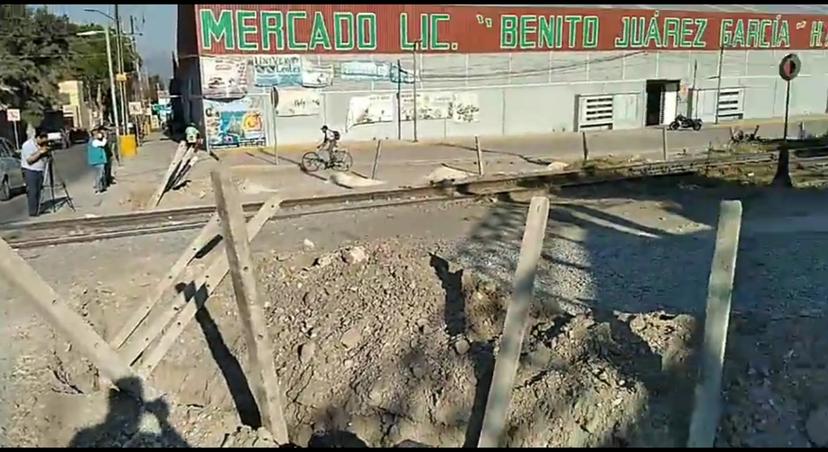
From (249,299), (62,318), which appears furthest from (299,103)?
(249,299)

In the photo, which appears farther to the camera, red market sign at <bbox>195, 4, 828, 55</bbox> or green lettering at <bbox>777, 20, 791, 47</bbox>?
green lettering at <bbox>777, 20, 791, 47</bbox>

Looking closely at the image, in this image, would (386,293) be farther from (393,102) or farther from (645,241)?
(393,102)

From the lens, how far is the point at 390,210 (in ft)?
43.7

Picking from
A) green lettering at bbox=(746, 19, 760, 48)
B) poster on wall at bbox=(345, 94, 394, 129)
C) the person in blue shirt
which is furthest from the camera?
green lettering at bbox=(746, 19, 760, 48)

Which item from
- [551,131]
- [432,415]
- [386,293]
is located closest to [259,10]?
[551,131]

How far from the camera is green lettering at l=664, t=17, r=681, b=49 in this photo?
4169 cm

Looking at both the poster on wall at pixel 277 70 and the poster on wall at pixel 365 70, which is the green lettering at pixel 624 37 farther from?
the poster on wall at pixel 277 70

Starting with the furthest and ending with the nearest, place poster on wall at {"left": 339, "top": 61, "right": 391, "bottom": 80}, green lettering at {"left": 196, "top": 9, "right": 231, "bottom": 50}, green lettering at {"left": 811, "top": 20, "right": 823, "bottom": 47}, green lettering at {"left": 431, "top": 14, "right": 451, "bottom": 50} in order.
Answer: green lettering at {"left": 811, "top": 20, "right": 823, "bottom": 47} < green lettering at {"left": 431, "top": 14, "right": 451, "bottom": 50} < poster on wall at {"left": 339, "top": 61, "right": 391, "bottom": 80} < green lettering at {"left": 196, "top": 9, "right": 231, "bottom": 50}

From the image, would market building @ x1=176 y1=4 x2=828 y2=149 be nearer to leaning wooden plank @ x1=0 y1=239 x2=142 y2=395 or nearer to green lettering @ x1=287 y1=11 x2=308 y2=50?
green lettering @ x1=287 y1=11 x2=308 y2=50

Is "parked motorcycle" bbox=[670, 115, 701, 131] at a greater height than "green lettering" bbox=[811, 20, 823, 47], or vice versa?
"green lettering" bbox=[811, 20, 823, 47]

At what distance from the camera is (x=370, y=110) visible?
34.2 metres

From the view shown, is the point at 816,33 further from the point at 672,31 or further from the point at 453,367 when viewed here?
the point at 453,367

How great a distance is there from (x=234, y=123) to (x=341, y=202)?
19.0 metres

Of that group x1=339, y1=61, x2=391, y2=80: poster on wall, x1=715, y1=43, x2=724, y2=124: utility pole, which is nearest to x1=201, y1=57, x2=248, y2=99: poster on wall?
x1=339, y1=61, x2=391, y2=80: poster on wall
